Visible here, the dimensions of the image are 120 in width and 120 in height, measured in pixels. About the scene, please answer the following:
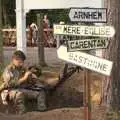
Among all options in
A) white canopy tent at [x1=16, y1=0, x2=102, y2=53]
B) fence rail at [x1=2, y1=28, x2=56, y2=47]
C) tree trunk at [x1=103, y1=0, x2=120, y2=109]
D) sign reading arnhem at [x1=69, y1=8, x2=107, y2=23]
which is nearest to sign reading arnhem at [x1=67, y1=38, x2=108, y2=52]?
sign reading arnhem at [x1=69, y1=8, x2=107, y2=23]

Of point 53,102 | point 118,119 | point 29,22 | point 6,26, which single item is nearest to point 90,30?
point 118,119

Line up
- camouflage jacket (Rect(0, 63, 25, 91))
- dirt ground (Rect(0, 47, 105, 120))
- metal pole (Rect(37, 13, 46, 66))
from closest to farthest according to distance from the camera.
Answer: dirt ground (Rect(0, 47, 105, 120))
camouflage jacket (Rect(0, 63, 25, 91))
metal pole (Rect(37, 13, 46, 66))

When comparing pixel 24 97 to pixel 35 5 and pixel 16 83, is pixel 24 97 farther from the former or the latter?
pixel 35 5

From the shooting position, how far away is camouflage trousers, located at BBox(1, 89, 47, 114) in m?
10.1

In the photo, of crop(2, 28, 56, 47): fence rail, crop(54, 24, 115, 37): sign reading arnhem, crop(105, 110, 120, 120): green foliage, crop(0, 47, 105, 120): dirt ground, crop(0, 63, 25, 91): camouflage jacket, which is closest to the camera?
crop(54, 24, 115, 37): sign reading arnhem

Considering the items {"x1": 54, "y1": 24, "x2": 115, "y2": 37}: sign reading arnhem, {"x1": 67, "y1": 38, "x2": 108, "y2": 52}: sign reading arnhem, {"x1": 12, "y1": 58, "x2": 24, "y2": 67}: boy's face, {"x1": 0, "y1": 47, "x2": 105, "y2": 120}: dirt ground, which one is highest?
{"x1": 54, "y1": 24, "x2": 115, "y2": 37}: sign reading arnhem

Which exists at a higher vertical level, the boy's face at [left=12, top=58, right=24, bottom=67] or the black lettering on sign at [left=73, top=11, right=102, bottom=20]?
the black lettering on sign at [left=73, top=11, right=102, bottom=20]

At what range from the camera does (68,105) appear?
11.0m

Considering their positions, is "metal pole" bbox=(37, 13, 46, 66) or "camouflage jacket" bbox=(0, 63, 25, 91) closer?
"camouflage jacket" bbox=(0, 63, 25, 91)

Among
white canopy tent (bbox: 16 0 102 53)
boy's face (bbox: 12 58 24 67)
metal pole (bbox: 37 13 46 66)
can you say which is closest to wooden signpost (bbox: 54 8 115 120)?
boy's face (bbox: 12 58 24 67)

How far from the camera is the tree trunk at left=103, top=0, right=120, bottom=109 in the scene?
30.2 feet

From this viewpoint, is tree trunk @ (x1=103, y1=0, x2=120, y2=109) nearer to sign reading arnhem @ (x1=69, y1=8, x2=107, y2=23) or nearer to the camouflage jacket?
sign reading arnhem @ (x1=69, y1=8, x2=107, y2=23)

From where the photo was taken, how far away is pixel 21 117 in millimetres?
9891

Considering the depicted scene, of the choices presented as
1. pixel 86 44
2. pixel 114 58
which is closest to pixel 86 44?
pixel 86 44
